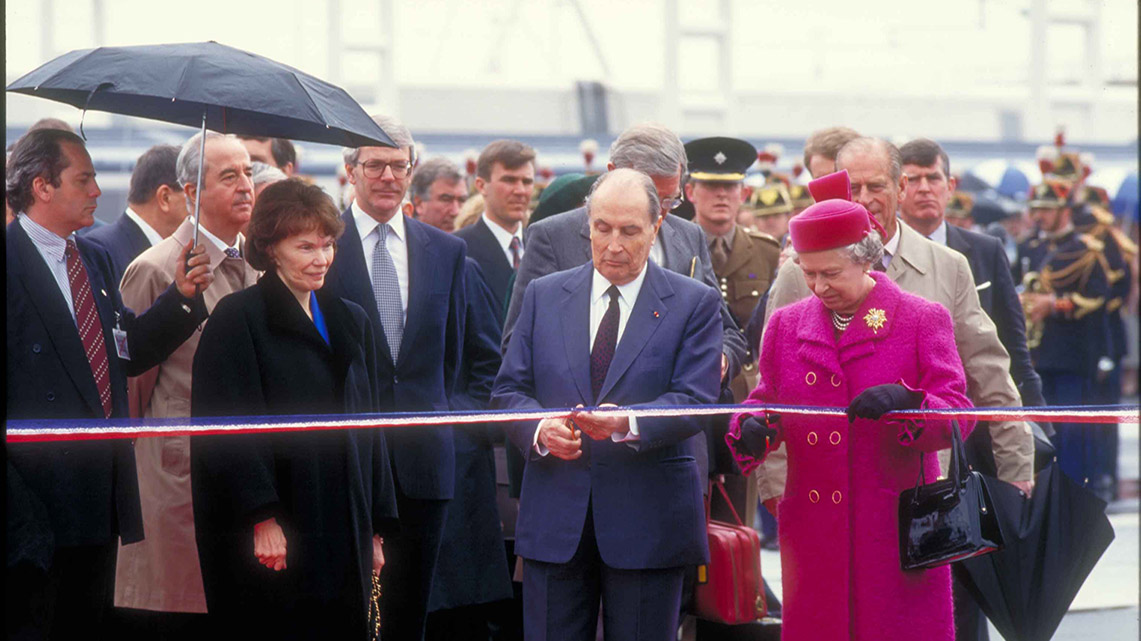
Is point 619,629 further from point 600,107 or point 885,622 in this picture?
point 600,107

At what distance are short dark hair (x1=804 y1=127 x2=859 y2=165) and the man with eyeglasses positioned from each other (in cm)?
262

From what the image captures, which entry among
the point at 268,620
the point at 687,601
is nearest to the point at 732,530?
the point at 687,601

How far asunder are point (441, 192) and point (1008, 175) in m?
12.7

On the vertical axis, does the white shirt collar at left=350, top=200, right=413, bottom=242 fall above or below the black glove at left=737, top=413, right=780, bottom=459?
above

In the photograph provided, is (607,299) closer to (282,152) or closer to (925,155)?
(925,155)

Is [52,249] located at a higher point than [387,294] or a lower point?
higher

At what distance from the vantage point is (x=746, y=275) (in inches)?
284

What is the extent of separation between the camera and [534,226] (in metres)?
5.48

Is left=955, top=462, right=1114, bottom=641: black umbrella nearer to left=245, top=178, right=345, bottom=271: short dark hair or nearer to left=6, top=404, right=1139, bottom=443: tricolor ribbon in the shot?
left=6, top=404, right=1139, bottom=443: tricolor ribbon

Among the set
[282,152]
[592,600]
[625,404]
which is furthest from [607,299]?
[282,152]

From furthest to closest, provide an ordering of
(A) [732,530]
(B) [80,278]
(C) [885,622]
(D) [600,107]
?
(D) [600,107] → (A) [732,530] → (B) [80,278] → (C) [885,622]

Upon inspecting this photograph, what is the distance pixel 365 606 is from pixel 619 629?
0.80 m

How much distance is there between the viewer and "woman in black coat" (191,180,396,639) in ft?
14.8

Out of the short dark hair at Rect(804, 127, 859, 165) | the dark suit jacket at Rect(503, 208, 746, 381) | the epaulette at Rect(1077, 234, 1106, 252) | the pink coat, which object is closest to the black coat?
the dark suit jacket at Rect(503, 208, 746, 381)
